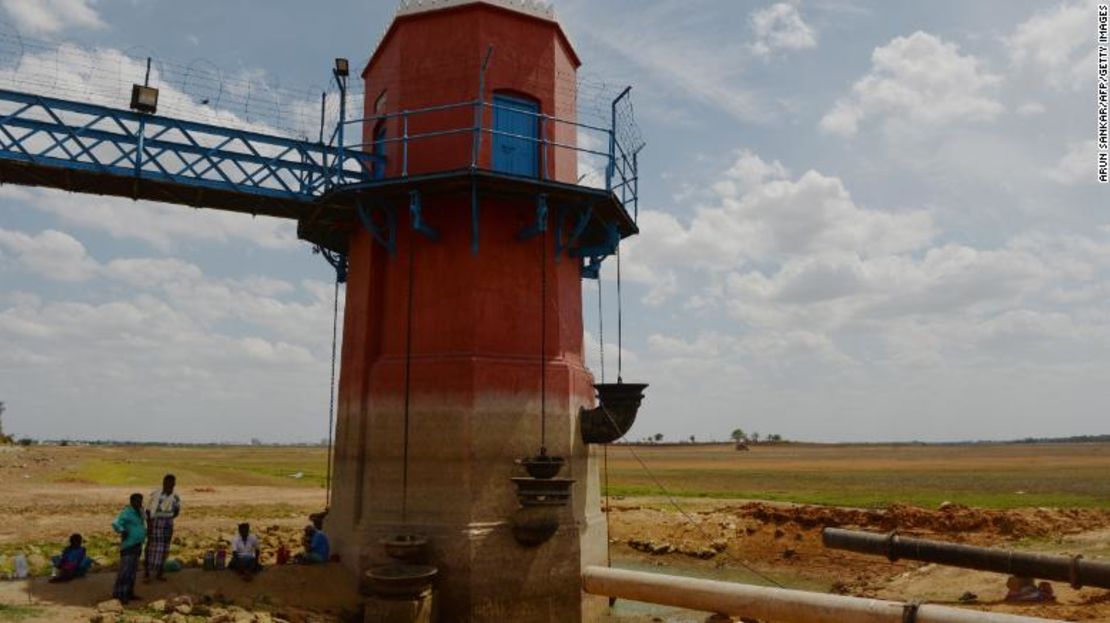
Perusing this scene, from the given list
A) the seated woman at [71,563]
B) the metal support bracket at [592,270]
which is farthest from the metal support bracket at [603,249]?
the seated woman at [71,563]

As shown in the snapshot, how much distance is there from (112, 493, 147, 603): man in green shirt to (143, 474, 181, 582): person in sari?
39cm

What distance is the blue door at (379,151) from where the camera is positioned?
59.2 feet

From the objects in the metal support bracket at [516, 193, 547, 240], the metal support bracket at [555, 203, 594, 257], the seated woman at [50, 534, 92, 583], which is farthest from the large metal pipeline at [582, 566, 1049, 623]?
the seated woman at [50, 534, 92, 583]

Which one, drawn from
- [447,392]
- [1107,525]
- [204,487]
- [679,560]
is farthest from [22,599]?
[204,487]

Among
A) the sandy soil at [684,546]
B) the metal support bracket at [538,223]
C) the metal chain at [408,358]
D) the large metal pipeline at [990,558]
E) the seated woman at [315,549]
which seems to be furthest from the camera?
the seated woman at [315,549]

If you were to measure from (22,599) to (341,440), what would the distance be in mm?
6619

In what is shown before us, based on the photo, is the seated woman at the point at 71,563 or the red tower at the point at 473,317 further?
the red tower at the point at 473,317

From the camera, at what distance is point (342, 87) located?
1841 cm

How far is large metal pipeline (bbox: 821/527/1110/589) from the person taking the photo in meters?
13.4

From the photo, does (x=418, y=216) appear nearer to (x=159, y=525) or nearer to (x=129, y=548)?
(x=159, y=525)

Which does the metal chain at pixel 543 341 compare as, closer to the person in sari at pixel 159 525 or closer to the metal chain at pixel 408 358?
the metal chain at pixel 408 358

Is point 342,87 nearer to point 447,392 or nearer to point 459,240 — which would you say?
point 459,240

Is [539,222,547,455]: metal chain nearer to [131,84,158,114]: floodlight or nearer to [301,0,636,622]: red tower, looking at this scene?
[301,0,636,622]: red tower

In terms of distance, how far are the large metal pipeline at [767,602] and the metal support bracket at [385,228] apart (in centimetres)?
834
